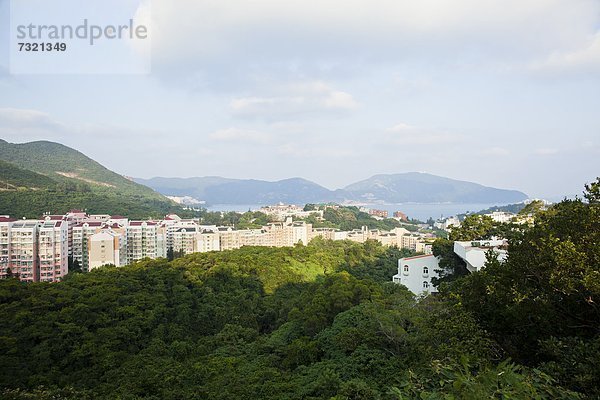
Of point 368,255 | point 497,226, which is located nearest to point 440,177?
point 368,255

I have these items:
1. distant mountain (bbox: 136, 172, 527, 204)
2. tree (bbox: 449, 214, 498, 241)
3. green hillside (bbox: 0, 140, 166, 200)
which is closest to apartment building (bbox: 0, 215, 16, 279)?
tree (bbox: 449, 214, 498, 241)

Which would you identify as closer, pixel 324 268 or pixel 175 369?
pixel 175 369

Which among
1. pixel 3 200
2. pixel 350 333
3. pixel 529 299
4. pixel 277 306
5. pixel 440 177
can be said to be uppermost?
pixel 440 177

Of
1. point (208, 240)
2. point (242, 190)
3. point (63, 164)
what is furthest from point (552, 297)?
point (242, 190)

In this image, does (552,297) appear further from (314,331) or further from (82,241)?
(82,241)

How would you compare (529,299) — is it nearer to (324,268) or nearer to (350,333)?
(350,333)

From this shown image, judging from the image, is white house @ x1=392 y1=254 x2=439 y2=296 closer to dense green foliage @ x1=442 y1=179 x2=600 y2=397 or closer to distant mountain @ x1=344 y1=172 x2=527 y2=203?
dense green foliage @ x1=442 y1=179 x2=600 y2=397
